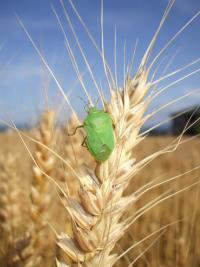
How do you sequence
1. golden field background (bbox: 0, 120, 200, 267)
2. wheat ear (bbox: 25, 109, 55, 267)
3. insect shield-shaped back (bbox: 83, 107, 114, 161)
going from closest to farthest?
insect shield-shaped back (bbox: 83, 107, 114, 161)
golden field background (bbox: 0, 120, 200, 267)
wheat ear (bbox: 25, 109, 55, 267)

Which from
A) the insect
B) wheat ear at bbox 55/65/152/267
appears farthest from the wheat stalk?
the insect

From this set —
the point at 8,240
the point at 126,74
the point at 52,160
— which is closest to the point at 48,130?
the point at 52,160

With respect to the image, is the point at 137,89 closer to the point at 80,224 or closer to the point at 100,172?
the point at 100,172

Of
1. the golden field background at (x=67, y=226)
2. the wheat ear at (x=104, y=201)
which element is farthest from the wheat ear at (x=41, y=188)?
the wheat ear at (x=104, y=201)

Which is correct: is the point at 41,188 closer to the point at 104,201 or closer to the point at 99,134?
the point at 104,201

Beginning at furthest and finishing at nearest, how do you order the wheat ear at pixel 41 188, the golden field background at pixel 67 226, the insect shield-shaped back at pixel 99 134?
the wheat ear at pixel 41 188, the golden field background at pixel 67 226, the insect shield-shaped back at pixel 99 134

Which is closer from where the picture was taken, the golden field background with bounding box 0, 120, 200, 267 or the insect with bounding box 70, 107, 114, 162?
the insect with bounding box 70, 107, 114, 162

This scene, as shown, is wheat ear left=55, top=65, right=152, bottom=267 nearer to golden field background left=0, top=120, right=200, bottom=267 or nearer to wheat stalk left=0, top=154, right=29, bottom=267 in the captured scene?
golden field background left=0, top=120, right=200, bottom=267

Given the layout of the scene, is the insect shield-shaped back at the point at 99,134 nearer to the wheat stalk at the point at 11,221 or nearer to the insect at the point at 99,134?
the insect at the point at 99,134

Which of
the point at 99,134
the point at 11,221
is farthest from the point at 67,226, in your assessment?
the point at 99,134
